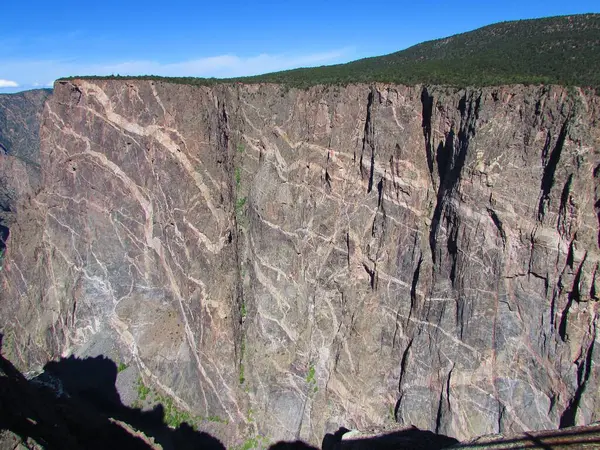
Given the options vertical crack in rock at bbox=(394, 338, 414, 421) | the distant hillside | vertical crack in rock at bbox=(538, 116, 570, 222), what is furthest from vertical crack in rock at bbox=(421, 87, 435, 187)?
vertical crack in rock at bbox=(394, 338, 414, 421)

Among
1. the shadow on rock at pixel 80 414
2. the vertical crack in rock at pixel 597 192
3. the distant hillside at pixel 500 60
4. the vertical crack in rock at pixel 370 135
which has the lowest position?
the shadow on rock at pixel 80 414

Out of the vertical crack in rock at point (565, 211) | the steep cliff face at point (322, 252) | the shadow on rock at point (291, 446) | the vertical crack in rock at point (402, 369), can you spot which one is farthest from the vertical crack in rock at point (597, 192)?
the shadow on rock at point (291, 446)

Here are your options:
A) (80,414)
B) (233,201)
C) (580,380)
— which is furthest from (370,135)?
(80,414)

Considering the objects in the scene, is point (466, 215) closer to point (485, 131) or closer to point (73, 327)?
point (485, 131)

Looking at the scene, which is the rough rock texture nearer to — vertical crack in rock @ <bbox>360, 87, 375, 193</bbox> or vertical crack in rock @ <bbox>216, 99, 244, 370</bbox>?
vertical crack in rock @ <bbox>216, 99, 244, 370</bbox>

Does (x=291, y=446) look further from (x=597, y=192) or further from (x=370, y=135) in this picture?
(x=597, y=192)

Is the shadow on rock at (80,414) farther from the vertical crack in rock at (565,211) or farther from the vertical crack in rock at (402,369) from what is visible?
the vertical crack in rock at (565,211)

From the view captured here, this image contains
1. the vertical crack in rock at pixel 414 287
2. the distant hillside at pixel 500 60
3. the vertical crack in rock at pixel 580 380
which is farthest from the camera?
the vertical crack in rock at pixel 414 287
